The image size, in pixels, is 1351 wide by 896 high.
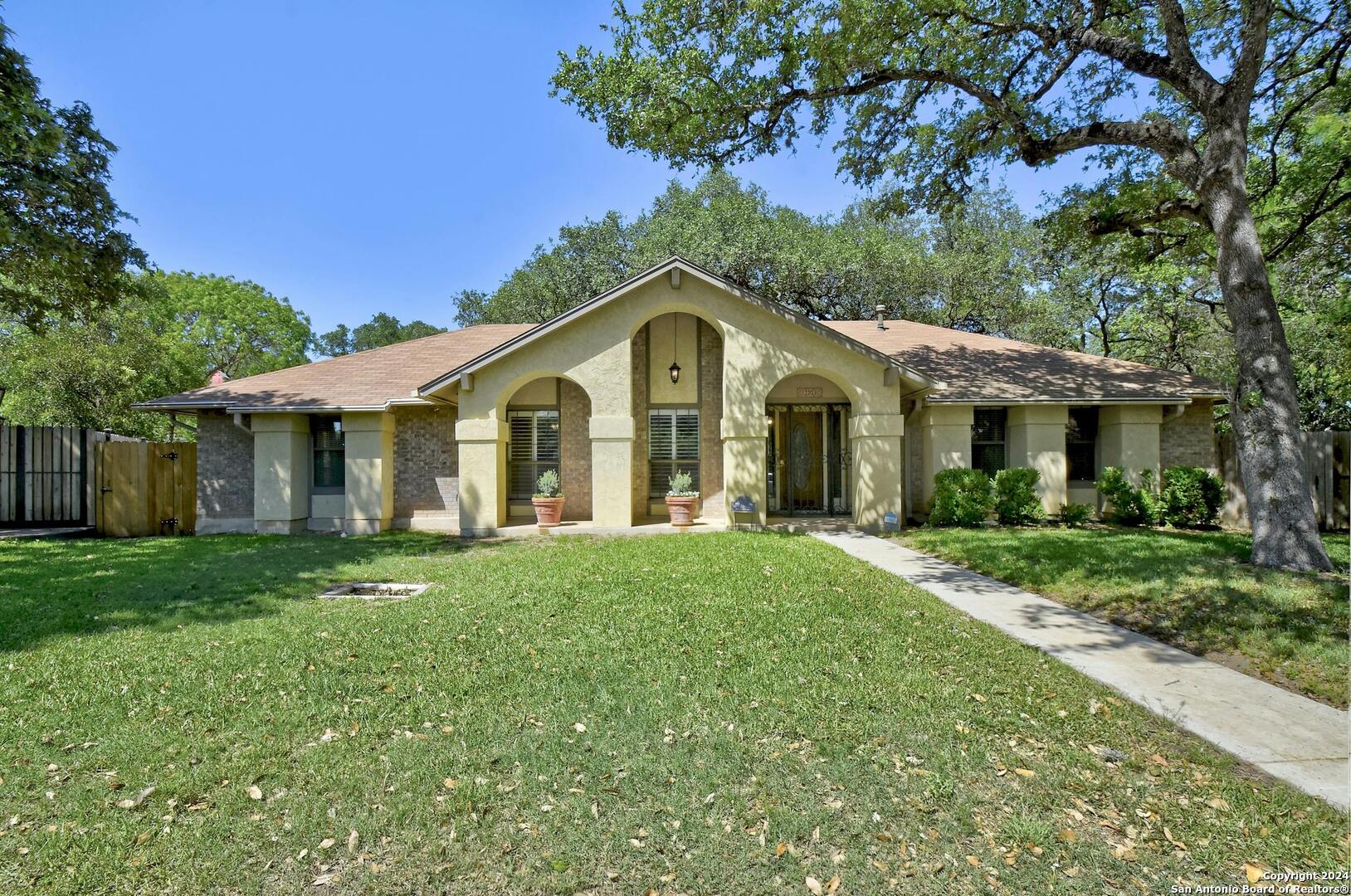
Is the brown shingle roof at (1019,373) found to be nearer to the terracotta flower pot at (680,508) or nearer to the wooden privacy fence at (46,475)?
the terracotta flower pot at (680,508)

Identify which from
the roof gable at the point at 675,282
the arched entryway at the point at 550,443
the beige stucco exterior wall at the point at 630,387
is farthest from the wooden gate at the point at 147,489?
the arched entryway at the point at 550,443

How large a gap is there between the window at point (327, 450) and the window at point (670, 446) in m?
7.22

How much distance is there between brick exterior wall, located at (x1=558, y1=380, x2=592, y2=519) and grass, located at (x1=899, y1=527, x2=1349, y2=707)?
7307mm

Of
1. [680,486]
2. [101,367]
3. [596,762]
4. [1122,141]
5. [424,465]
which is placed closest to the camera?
[596,762]

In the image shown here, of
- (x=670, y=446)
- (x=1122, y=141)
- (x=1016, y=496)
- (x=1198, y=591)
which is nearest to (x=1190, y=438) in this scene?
(x=1016, y=496)

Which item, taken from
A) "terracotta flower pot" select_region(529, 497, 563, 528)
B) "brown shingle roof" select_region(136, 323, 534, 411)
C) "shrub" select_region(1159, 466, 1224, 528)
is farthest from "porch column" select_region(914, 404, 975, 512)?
"brown shingle roof" select_region(136, 323, 534, 411)

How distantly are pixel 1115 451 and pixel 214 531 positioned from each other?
20691 millimetres

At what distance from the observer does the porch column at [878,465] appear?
1224cm

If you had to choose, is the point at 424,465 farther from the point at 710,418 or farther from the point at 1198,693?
the point at 1198,693

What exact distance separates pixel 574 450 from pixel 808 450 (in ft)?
18.8

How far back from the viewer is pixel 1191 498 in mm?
12211

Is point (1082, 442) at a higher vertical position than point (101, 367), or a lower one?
lower

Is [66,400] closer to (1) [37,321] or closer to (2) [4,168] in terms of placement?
(1) [37,321]

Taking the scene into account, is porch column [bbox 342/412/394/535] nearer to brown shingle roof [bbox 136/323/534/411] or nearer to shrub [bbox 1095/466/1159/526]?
brown shingle roof [bbox 136/323/534/411]
